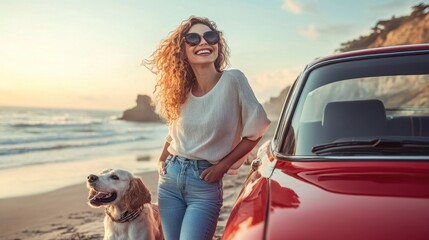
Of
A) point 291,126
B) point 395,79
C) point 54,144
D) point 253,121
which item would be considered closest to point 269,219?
point 291,126

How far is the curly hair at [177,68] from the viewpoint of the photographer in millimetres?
3404

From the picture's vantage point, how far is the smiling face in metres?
3.31

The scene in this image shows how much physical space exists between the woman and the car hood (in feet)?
2.90

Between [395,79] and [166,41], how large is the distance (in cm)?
3000

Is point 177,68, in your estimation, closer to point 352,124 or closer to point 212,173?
point 212,173

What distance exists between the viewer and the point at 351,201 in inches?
73.2

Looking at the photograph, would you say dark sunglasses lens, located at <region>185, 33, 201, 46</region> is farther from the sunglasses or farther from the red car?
the red car

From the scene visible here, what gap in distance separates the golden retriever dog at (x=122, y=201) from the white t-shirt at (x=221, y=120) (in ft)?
3.23

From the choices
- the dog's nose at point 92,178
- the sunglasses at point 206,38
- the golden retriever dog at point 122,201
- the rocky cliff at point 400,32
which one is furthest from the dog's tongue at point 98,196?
the rocky cliff at point 400,32

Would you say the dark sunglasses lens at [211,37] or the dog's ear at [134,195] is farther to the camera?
the dog's ear at [134,195]

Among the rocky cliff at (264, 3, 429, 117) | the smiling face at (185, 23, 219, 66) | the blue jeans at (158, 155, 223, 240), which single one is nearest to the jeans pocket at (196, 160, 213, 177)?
the blue jeans at (158, 155, 223, 240)

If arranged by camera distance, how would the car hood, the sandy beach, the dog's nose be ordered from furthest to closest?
1. the sandy beach
2. the dog's nose
3. the car hood

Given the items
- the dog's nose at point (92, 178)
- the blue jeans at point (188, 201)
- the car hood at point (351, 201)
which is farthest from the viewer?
the dog's nose at point (92, 178)

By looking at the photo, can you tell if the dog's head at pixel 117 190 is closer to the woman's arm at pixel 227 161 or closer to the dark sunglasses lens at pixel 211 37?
the woman's arm at pixel 227 161
